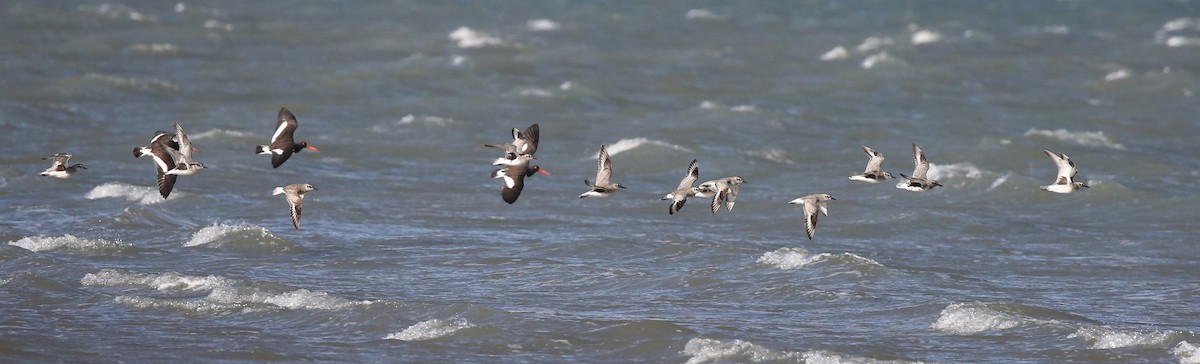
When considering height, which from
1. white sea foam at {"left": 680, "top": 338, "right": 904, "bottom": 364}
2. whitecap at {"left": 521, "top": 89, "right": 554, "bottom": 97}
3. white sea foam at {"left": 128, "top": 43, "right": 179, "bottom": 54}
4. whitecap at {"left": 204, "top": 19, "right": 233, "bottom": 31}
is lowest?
white sea foam at {"left": 680, "top": 338, "right": 904, "bottom": 364}

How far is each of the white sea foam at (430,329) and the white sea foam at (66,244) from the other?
694cm

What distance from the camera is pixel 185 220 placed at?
2831cm

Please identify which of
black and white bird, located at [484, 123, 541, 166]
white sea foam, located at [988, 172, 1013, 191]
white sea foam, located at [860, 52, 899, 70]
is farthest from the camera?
white sea foam, located at [860, 52, 899, 70]

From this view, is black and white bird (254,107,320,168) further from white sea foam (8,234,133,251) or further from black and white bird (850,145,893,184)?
black and white bird (850,145,893,184)

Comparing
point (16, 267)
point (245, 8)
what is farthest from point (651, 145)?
point (245, 8)

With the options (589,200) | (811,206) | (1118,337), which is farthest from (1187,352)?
(589,200)

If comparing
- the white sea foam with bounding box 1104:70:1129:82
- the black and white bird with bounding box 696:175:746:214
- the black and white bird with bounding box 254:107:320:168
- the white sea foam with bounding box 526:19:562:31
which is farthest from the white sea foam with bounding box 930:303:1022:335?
the white sea foam with bounding box 526:19:562:31

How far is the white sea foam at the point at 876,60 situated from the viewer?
5447cm

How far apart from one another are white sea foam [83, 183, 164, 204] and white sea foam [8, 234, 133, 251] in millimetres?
4352

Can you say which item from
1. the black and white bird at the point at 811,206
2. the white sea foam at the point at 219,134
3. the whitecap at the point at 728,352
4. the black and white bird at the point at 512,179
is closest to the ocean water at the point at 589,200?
the whitecap at the point at 728,352

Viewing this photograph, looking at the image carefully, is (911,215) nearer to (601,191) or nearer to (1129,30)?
(601,191)

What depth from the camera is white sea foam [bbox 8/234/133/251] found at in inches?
989

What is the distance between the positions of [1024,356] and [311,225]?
43.9ft

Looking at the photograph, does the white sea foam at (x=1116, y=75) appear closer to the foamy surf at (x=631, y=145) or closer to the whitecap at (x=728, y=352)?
the foamy surf at (x=631, y=145)
